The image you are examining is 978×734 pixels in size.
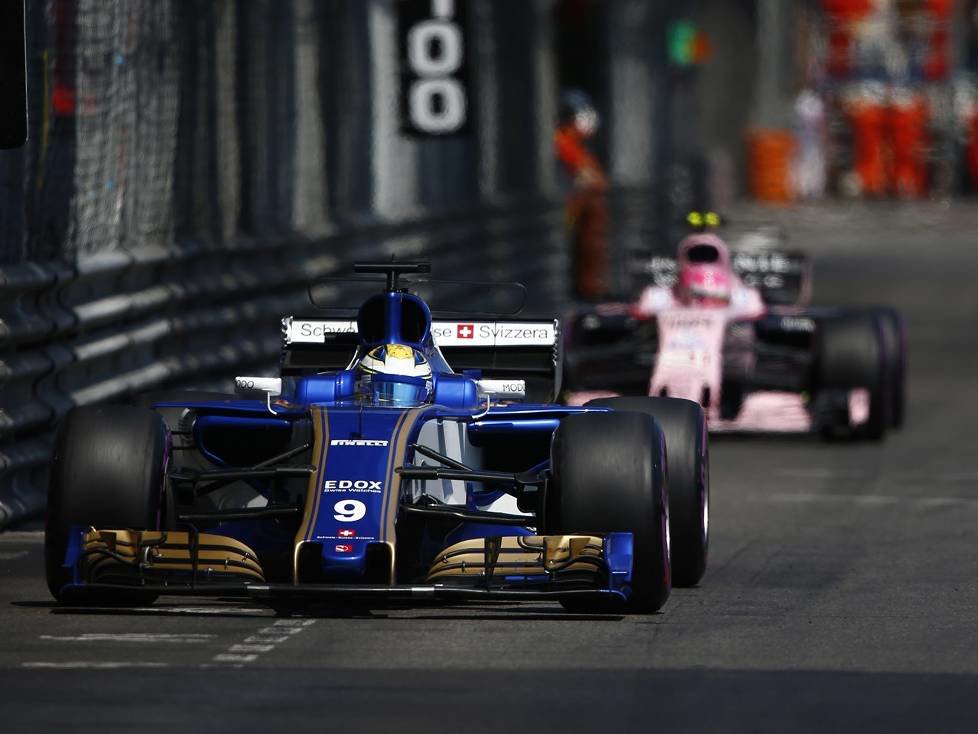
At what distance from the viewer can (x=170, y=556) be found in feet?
27.9

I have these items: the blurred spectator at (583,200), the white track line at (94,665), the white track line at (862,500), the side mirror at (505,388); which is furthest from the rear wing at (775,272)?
the white track line at (94,665)

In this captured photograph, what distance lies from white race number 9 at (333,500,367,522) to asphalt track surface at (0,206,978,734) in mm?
347

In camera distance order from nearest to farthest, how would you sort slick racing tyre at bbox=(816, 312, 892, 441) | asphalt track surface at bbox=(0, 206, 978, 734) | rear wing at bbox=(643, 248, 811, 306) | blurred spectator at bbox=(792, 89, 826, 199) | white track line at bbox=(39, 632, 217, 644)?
asphalt track surface at bbox=(0, 206, 978, 734), white track line at bbox=(39, 632, 217, 644), slick racing tyre at bbox=(816, 312, 892, 441), rear wing at bbox=(643, 248, 811, 306), blurred spectator at bbox=(792, 89, 826, 199)

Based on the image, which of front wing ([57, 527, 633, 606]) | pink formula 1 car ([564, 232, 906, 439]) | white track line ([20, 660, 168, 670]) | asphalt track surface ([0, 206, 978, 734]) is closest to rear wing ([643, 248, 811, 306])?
pink formula 1 car ([564, 232, 906, 439])

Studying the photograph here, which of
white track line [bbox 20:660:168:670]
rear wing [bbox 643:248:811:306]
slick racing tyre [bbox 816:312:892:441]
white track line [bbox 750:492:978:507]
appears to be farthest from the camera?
rear wing [bbox 643:248:811:306]

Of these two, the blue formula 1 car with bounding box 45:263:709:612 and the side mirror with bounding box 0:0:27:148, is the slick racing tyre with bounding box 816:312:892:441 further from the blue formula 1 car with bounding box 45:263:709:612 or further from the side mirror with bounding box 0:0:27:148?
the side mirror with bounding box 0:0:27:148

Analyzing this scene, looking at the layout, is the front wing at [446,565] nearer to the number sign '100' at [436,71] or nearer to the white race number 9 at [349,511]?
the white race number 9 at [349,511]

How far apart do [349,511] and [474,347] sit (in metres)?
2.68

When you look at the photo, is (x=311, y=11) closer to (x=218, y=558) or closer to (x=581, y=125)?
(x=581, y=125)

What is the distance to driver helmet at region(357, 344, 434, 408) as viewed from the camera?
944cm

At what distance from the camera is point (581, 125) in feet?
86.1

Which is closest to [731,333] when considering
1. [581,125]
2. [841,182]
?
[581,125]

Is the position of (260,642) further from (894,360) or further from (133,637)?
(894,360)

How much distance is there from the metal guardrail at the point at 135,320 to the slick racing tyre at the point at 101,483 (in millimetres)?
2541
